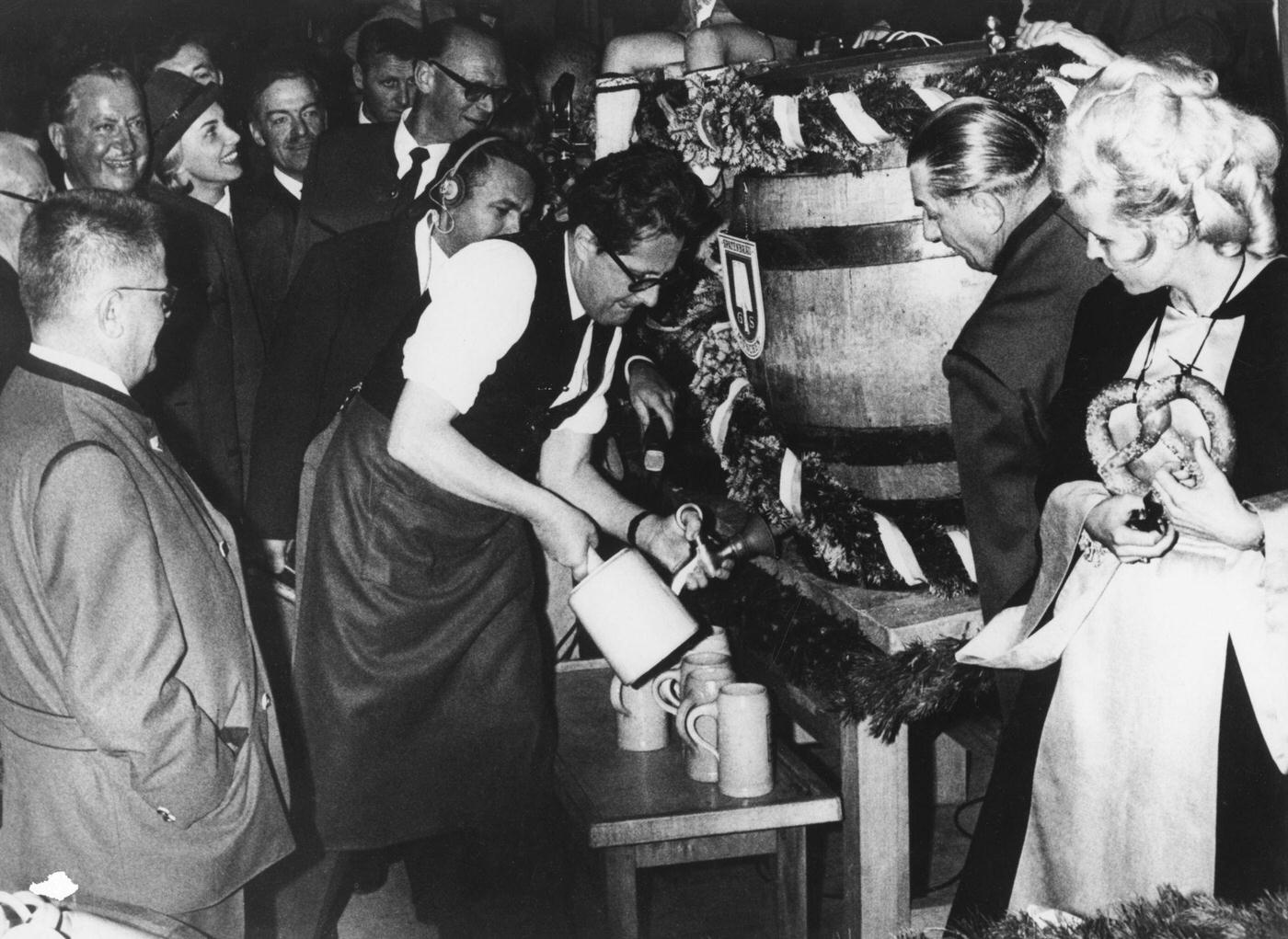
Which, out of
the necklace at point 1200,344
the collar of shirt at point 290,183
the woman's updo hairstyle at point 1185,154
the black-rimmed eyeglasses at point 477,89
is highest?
the black-rimmed eyeglasses at point 477,89

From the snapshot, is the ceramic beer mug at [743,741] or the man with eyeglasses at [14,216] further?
the ceramic beer mug at [743,741]

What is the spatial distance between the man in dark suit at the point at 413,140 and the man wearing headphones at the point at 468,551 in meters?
0.18

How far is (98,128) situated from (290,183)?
41 cm

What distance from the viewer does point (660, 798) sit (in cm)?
174

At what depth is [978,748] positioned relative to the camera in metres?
1.68

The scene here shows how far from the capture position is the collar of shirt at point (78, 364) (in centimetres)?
142

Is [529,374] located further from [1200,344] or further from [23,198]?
[1200,344]

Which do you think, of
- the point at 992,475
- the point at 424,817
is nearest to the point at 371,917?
the point at 424,817

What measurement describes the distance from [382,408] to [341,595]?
1.04ft

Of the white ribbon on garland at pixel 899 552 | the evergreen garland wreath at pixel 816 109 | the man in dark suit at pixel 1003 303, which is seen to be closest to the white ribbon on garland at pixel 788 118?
the evergreen garland wreath at pixel 816 109

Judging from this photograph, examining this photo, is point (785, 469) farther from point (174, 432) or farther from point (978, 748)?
point (174, 432)

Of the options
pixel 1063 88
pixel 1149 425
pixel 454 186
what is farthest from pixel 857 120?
pixel 454 186

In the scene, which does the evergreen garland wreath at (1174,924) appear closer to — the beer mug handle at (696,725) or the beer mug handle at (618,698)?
the beer mug handle at (696,725)

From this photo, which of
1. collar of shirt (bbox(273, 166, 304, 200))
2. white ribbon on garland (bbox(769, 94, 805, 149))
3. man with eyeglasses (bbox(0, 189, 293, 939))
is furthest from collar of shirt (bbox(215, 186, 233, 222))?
white ribbon on garland (bbox(769, 94, 805, 149))
